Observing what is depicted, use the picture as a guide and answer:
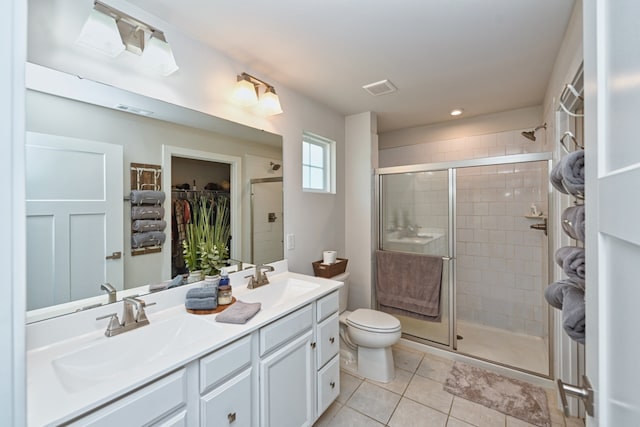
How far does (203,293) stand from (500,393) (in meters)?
2.18

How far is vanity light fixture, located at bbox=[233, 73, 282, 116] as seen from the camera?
1.77 m

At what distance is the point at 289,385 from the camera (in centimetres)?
143

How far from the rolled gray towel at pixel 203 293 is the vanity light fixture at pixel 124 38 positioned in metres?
1.12

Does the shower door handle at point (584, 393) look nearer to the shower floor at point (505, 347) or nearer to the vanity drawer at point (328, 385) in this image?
the vanity drawer at point (328, 385)

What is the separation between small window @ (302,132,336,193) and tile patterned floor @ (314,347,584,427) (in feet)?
5.30

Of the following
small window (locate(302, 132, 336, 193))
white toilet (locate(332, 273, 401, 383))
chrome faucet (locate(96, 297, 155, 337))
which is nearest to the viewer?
chrome faucet (locate(96, 297, 155, 337))

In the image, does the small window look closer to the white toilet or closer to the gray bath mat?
the white toilet

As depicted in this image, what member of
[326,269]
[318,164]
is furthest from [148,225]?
[318,164]

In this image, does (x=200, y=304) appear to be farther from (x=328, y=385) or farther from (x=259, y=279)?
(x=328, y=385)

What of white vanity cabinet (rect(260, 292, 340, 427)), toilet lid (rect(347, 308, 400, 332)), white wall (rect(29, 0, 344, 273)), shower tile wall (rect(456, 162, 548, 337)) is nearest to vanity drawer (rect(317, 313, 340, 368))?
white vanity cabinet (rect(260, 292, 340, 427))

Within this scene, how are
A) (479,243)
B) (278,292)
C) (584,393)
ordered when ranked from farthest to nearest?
1. (479,243)
2. (278,292)
3. (584,393)

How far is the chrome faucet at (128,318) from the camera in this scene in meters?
1.15

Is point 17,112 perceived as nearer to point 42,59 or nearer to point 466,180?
point 42,59

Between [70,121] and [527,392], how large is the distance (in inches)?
125
